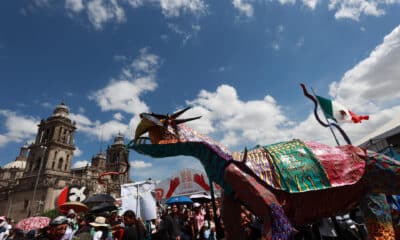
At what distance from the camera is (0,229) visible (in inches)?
321

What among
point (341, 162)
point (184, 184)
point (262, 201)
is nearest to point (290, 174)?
point (262, 201)

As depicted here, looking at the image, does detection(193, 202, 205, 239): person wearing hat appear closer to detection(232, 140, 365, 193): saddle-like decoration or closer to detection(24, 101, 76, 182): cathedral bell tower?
detection(232, 140, 365, 193): saddle-like decoration

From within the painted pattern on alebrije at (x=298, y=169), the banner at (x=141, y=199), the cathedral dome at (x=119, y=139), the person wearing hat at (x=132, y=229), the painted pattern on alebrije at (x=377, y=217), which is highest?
the cathedral dome at (x=119, y=139)

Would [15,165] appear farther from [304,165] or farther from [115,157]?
[304,165]

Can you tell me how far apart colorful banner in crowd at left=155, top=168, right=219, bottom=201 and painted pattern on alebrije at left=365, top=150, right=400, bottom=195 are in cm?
1257

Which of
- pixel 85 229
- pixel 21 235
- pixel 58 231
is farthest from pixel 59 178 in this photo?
pixel 58 231

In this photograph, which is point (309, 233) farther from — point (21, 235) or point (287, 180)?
point (21, 235)

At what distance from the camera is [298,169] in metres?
3.05

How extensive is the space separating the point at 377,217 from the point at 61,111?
2327 inches

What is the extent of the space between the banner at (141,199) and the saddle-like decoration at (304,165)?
8241 mm

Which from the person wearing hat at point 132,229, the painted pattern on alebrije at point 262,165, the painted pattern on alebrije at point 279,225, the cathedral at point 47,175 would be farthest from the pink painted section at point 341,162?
the cathedral at point 47,175

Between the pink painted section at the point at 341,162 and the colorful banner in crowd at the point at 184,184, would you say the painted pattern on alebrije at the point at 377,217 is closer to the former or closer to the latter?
the pink painted section at the point at 341,162

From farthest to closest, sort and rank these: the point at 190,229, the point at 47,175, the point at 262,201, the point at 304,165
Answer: the point at 47,175 → the point at 190,229 → the point at 304,165 → the point at 262,201

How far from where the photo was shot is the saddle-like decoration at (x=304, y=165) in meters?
2.96
